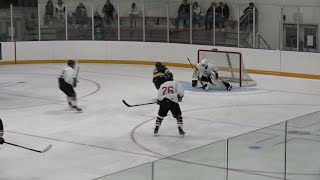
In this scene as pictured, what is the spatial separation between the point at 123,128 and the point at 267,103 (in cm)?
361

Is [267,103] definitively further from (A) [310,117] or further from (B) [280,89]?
(A) [310,117]

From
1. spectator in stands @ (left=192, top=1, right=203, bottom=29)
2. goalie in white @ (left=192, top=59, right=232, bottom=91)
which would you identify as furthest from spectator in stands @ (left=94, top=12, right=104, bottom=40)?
goalie in white @ (left=192, top=59, right=232, bottom=91)

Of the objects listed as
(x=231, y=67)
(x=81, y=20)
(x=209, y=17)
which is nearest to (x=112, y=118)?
(x=231, y=67)

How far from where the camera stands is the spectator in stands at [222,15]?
19.4 meters

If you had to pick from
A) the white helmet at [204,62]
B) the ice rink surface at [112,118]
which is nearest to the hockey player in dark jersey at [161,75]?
the ice rink surface at [112,118]

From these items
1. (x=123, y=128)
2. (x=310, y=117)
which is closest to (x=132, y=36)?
(x=123, y=128)

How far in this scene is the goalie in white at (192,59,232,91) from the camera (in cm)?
1484

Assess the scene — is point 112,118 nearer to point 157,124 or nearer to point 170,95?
point 157,124

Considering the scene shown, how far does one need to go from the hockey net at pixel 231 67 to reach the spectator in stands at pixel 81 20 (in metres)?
5.37

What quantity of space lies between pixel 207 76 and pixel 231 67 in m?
1.55

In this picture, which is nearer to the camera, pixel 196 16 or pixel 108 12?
pixel 196 16

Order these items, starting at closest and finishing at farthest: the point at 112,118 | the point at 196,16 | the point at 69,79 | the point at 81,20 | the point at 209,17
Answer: the point at 112,118
the point at 69,79
the point at 209,17
the point at 196,16
the point at 81,20

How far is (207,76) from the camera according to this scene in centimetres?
1495

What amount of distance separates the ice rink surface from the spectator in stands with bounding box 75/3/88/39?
256 centimetres
